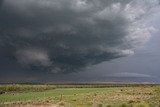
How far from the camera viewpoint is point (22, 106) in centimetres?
6800

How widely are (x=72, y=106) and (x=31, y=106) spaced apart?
812 centimetres


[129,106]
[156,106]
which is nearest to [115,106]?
[129,106]

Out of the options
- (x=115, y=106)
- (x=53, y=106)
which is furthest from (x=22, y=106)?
(x=115, y=106)

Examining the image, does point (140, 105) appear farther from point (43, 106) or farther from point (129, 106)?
point (43, 106)

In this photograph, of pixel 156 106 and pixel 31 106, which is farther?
pixel 31 106

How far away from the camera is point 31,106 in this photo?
6625 cm

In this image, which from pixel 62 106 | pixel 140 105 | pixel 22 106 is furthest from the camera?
pixel 22 106

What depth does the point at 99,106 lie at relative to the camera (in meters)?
62.2

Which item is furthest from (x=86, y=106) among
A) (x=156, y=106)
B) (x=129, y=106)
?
(x=156, y=106)

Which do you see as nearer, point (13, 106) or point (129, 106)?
point (129, 106)

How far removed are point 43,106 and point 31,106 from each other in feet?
10.3

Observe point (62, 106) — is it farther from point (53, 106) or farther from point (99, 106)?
point (99, 106)

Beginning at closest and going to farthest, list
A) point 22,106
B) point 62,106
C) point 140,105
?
point 140,105
point 62,106
point 22,106

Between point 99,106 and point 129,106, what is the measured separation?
214 inches
